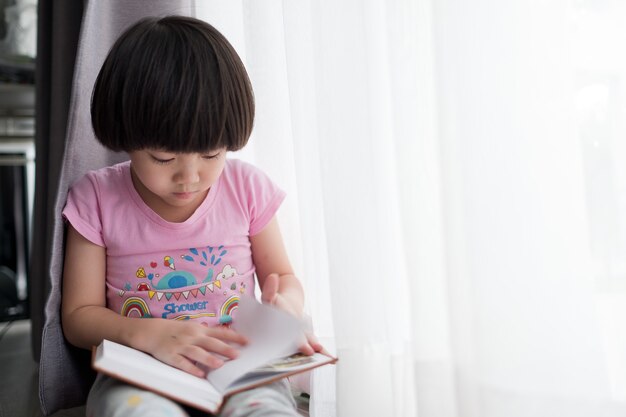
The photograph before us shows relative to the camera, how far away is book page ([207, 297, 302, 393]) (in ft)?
2.15

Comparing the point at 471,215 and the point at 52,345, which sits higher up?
the point at 471,215

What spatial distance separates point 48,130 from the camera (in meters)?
1.21

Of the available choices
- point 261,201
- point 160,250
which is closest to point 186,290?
point 160,250

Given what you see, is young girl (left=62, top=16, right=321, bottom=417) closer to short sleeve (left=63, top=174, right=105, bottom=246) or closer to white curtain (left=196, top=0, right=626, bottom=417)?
short sleeve (left=63, top=174, right=105, bottom=246)

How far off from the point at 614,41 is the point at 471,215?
0.74 ft

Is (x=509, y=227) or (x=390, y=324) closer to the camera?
(x=509, y=227)

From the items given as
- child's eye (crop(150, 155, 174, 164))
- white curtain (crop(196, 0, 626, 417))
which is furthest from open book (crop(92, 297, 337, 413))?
child's eye (crop(150, 155, 174, 164))

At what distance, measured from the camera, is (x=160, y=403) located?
0.62 m

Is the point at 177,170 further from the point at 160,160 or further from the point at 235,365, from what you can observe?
the point at 235,365

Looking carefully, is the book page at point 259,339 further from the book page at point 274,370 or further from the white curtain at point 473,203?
the white curtain at point 473,203

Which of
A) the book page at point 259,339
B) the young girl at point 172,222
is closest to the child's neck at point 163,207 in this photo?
the young girl at point 172,222

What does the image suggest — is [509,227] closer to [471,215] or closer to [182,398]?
[471,215]

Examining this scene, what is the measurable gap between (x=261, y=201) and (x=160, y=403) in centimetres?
37

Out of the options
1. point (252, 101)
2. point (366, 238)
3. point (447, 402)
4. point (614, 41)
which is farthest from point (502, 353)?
point (252, 101)
